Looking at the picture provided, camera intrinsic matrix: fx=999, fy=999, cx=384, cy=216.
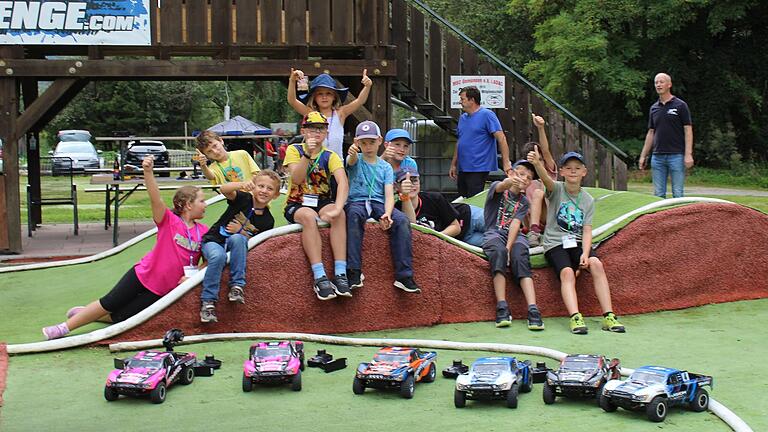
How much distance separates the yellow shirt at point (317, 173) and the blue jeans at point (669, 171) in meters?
4.37

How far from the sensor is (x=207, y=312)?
7.21m

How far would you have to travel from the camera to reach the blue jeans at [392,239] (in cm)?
779

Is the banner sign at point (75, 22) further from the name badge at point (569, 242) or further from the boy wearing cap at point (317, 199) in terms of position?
the name badge at point (569, 242)

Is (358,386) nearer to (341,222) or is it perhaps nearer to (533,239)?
(341,222)

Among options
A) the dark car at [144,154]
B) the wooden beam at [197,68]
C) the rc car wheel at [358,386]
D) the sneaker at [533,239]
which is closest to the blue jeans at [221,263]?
the rc car wheel at [358,386]

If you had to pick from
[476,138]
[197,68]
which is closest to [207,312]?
[476,138]

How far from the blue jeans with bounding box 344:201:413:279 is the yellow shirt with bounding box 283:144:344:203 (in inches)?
9.7

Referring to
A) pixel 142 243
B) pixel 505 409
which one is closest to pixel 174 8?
pixel 142 243

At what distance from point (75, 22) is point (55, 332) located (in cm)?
683

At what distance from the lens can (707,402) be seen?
5.39m

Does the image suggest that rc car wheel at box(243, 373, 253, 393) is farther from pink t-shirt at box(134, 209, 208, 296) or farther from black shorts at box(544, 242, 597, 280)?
black shorts at box(544, 242, 597, 280)

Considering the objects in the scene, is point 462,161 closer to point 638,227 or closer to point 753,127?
point 638,227

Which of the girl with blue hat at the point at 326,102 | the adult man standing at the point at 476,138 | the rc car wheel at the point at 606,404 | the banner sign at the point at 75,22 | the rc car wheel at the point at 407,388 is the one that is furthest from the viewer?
the banner sign at the point at 75,22

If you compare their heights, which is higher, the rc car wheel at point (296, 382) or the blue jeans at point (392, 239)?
the blue jeans at point (392, 239)
